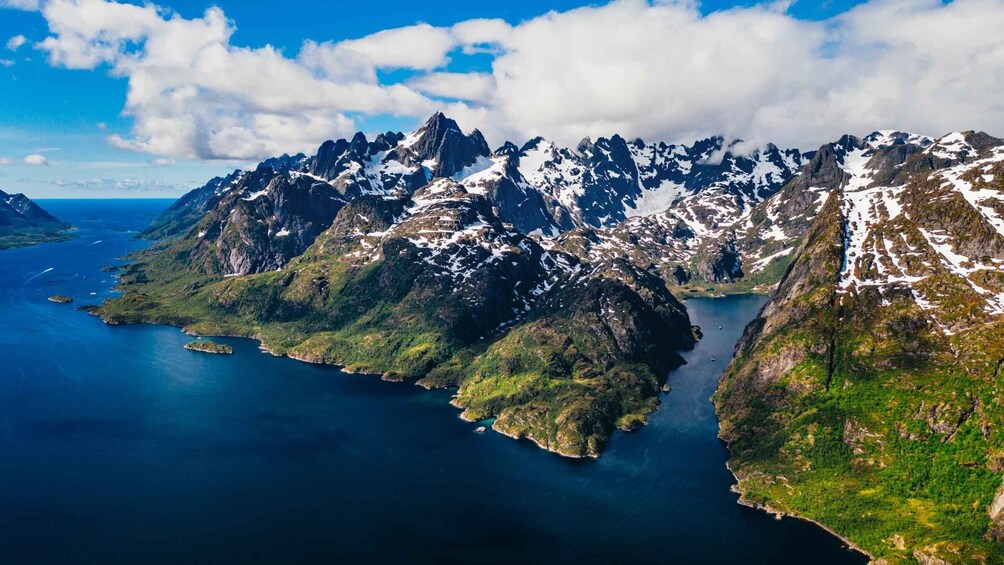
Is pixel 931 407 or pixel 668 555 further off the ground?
pixel 931 407

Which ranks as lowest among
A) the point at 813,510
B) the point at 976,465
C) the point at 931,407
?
the point at 813,510

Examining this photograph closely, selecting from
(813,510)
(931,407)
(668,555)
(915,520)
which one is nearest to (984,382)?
(931,407)

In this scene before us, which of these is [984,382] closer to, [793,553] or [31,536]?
[793,553]

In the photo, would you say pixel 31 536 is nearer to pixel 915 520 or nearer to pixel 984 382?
pixel 915 520

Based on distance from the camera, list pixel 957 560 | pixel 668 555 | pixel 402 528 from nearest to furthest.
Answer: pixel 957 560 → pixel 668 555 → pixel 402 528

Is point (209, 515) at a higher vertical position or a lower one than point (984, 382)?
lower

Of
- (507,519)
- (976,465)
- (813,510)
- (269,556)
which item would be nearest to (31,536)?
(269,556)

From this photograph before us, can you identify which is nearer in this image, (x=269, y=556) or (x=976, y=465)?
(x=269, y=556)

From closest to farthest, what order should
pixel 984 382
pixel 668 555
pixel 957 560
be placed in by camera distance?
pixel 957 560 → pixel 668 555 → pixel 984 382

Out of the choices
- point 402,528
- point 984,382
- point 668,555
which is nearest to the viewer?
point 668,555
